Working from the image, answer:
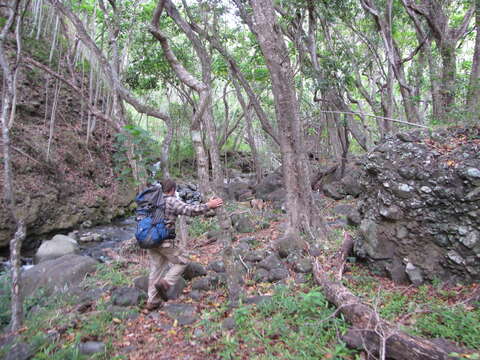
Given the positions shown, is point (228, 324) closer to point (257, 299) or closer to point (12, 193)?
point (257, 299)

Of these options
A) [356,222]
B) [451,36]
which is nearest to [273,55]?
[356,222]

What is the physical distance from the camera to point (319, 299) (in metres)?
3.58

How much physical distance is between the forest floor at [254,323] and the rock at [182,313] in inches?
1.1

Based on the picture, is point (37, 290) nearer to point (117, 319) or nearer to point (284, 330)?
point (117, 319)

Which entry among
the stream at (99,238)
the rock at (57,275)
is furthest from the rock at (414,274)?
the stream at (99,238)

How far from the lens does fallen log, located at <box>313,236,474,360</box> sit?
250 centimetres

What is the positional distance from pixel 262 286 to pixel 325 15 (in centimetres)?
908

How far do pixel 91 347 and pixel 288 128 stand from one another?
13.9ft

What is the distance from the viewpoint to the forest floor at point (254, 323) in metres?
3.02

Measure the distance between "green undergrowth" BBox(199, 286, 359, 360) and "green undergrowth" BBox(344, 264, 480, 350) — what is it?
1.72 ft

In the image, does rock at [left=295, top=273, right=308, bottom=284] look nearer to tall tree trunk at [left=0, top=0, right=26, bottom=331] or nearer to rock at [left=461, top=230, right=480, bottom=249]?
rock at [left=461, top=230, right=480, bottom=249]

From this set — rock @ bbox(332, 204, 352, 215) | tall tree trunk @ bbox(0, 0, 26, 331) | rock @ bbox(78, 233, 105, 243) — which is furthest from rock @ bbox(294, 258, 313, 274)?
rock @ bbox(78, 233, 105, 243)

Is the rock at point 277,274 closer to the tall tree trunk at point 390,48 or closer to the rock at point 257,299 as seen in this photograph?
the rock at point 257,299

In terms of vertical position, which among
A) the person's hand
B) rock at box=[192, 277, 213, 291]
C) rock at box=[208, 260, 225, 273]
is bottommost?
rock at box=[192, 277, 213, 291]
